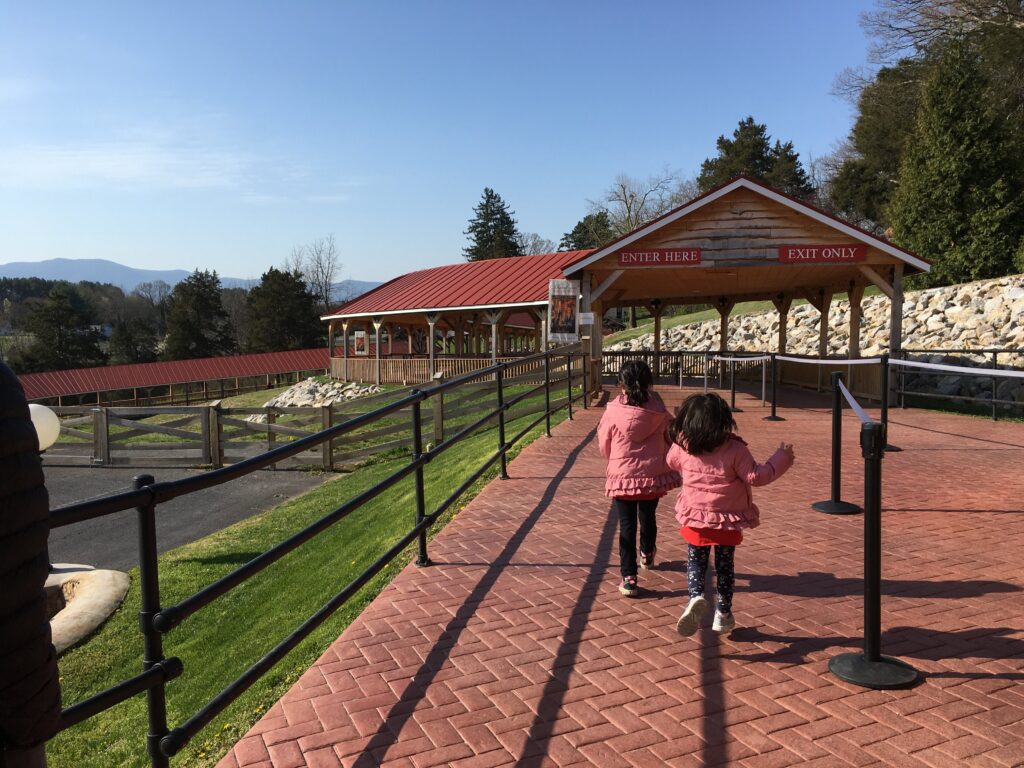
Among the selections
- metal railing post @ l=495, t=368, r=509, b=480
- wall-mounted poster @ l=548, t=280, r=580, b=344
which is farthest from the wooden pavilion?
metal railing post @ l=495, t=368, r=509, b=480

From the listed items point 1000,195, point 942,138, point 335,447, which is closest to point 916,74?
point 942,138

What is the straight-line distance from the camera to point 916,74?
3581 cm

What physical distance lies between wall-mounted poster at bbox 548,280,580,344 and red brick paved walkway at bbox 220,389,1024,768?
8.67m

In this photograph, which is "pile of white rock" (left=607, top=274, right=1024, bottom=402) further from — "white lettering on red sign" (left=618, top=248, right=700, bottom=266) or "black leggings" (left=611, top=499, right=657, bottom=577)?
"black leggings" (left=611, top=499, right=657, bottom=577)

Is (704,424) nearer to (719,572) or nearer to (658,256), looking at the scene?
(719,572)

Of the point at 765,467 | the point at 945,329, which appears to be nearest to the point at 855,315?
the point at 945,329

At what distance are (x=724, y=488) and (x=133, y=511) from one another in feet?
32.5

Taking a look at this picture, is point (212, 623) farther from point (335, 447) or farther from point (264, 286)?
point (264, 286)

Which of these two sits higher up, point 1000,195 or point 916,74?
point 916,74

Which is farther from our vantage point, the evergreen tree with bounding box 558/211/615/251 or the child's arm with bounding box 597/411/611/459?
the evergreen tree with bounding box 558/211/615/251

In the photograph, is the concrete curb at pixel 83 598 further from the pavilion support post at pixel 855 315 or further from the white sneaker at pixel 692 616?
the pavilion support post at pixel 855 315

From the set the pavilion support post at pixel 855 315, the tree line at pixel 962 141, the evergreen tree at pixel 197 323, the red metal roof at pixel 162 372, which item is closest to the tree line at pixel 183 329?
the evergreen tree at pixel 197 323

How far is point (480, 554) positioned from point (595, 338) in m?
10.7

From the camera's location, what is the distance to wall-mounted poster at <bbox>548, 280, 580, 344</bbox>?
14.7 meters
